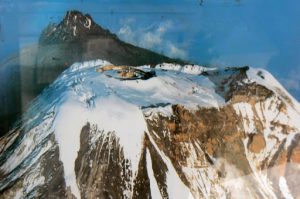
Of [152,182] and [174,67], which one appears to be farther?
[174,67]

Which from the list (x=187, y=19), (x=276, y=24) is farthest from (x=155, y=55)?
(x=276, y=24)

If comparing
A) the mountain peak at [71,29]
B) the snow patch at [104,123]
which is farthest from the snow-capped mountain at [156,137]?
the mountain peak at [71,29]

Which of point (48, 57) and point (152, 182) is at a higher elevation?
point (48, 57)

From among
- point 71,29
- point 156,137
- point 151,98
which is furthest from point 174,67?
point 71,29

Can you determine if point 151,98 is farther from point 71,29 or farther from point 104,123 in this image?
point 71,29

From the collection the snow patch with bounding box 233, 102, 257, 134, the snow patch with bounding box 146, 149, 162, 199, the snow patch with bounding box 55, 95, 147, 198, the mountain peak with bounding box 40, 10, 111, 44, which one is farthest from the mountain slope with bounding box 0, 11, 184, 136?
the snow patch with bounding box 233, 102, 257, 134

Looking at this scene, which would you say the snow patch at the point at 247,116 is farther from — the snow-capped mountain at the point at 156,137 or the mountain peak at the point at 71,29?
the mountain peak at the point at 71,29
